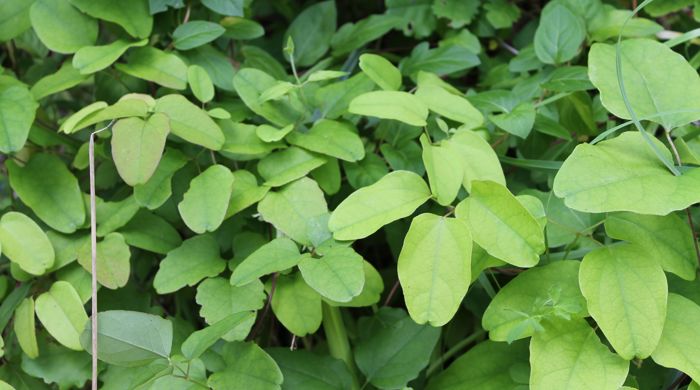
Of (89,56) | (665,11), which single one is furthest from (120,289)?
(665,11)

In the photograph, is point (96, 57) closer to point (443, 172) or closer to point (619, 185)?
point (443, 172)

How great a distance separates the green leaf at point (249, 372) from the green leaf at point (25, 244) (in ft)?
0.91

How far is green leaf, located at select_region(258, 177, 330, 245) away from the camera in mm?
844

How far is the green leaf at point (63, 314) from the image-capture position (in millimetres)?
869

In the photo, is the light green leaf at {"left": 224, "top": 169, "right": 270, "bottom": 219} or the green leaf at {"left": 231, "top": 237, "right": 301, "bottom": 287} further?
the light green leaf at {"left": 224, "top": 169, "right": 270, "bottom": 219}

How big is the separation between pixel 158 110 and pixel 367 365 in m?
0.43

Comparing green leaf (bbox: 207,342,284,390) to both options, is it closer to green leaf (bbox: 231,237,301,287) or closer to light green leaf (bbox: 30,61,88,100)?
green leaf (bbox: 231,237,301,287)

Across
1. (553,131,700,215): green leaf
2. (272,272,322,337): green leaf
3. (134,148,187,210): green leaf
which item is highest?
(553,131,700,215): green leaf

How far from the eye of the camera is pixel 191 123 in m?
0.91

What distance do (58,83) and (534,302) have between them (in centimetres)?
72

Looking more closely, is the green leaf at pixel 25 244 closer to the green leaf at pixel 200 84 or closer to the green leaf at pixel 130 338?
the green leaf at pixel 130 338

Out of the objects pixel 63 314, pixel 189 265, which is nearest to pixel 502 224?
pixel 189 265

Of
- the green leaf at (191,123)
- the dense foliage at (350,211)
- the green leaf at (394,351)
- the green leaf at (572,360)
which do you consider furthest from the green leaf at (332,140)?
the green leaf at (572,360)

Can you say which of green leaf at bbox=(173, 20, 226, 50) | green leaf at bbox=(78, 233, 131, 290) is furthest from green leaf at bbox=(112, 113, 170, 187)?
green leaf at bbox=(173, 20, 226, 50)
